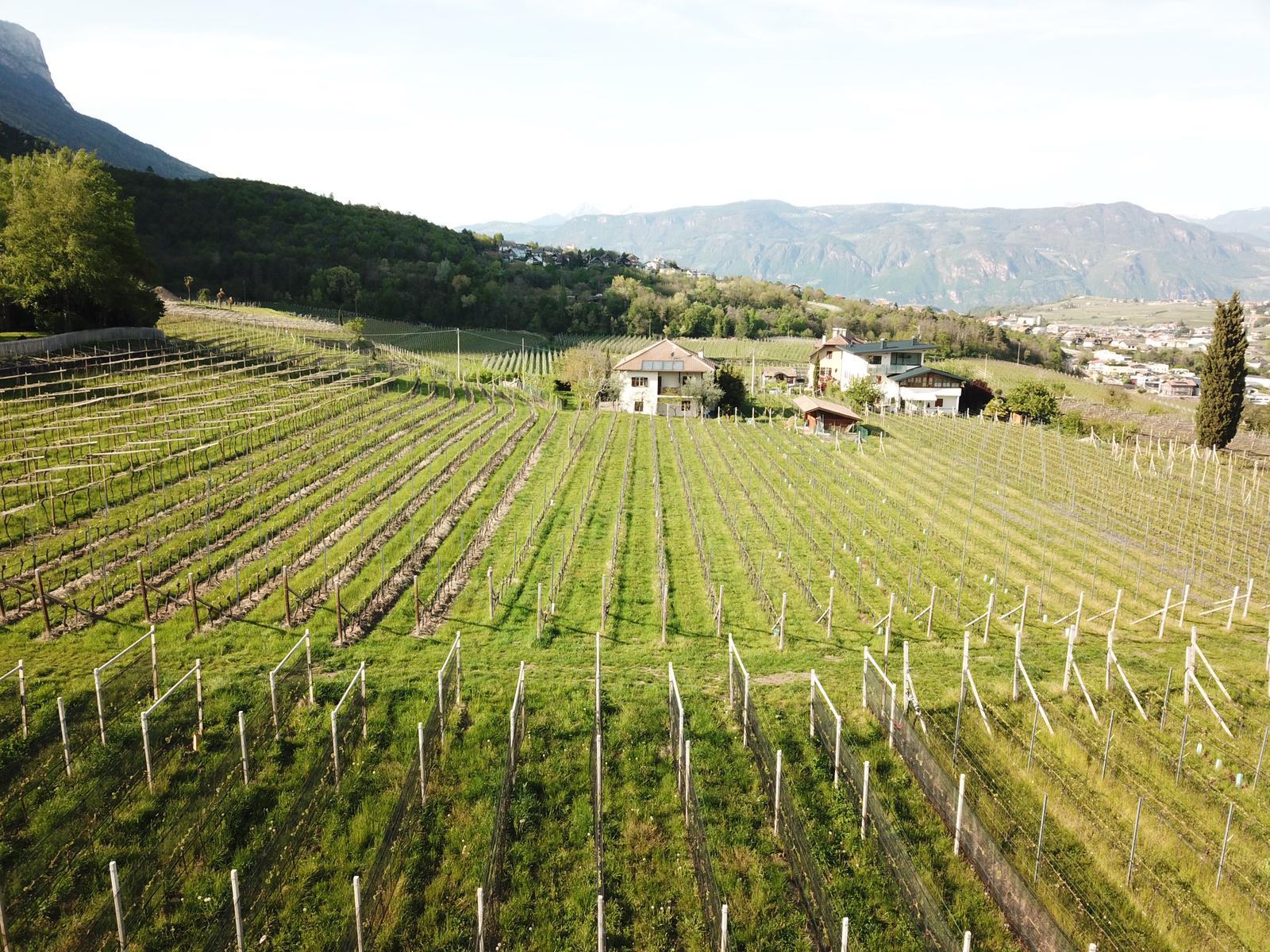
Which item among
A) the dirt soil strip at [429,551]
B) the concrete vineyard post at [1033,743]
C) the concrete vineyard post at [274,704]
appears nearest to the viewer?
the concrete vineyard post at [1033,743]

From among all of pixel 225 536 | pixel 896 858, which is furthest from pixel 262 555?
pixel 896 858

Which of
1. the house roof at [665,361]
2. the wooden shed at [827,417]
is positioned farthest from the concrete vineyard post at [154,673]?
the house roof at [665,361]

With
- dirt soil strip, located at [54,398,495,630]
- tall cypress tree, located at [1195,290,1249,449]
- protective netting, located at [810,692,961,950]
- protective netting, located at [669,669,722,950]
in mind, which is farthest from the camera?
tall cypress tree, located at [1195,290,1249,449]

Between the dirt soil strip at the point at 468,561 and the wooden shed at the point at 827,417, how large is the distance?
65.5ft

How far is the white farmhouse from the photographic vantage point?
161 ft

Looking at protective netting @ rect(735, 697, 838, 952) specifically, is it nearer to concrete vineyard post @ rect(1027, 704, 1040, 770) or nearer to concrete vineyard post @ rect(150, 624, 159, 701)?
concrete vineyard post @ rect(1027, 704, 1040, 770)

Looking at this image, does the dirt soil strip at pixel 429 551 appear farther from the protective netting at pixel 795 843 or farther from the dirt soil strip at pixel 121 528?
the protective netting at pixel 795 843

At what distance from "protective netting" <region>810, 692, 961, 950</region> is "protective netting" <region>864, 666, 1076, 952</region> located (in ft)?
1.21

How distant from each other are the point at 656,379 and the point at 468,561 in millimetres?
33310

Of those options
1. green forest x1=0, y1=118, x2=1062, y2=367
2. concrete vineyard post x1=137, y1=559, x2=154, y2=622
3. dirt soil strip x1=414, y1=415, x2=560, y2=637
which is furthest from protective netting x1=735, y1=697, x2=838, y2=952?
green forest x1=0, y1=118, x2=1062, y2=367

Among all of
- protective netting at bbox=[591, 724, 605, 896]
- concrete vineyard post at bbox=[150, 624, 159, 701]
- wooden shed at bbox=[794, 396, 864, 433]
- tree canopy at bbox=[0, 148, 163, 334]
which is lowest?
protective netting at bbox=[591, 724, 605, 896]

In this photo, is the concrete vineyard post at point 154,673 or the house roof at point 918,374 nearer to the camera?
the concrete vineyard post at point 154,673

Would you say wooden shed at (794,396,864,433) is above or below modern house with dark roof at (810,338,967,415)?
below

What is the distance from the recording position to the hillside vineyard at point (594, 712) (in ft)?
25.7
